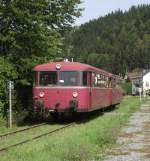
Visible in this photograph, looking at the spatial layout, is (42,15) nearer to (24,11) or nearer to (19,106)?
(24,11)

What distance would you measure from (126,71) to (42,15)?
142 metres

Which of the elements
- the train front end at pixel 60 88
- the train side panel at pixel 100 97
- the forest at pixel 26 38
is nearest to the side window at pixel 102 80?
the train side panel at pixel 100 97

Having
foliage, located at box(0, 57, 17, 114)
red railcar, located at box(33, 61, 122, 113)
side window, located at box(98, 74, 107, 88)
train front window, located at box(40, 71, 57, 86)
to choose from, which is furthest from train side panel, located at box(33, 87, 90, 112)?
side window, located at box(98, 74, 107, 88)

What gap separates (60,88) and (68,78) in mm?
647

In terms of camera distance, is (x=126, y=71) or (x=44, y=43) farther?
(x=126, y=71)

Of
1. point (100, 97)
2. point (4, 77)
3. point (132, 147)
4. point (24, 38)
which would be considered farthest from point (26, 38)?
point (132, 147)

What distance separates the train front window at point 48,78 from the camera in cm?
2519

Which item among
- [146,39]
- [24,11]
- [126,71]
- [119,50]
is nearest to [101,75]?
[24,11]

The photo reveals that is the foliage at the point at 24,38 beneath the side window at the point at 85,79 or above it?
above

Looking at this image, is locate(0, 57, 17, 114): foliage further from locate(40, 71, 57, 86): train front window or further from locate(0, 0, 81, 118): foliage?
locate(40, 71, 57, 86): train front window

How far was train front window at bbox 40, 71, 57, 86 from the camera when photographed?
992 inches

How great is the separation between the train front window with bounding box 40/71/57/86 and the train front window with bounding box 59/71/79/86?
0.94ft

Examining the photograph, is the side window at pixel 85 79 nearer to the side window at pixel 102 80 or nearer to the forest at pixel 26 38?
the forest at pixel 26 38

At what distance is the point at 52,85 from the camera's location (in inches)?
987
